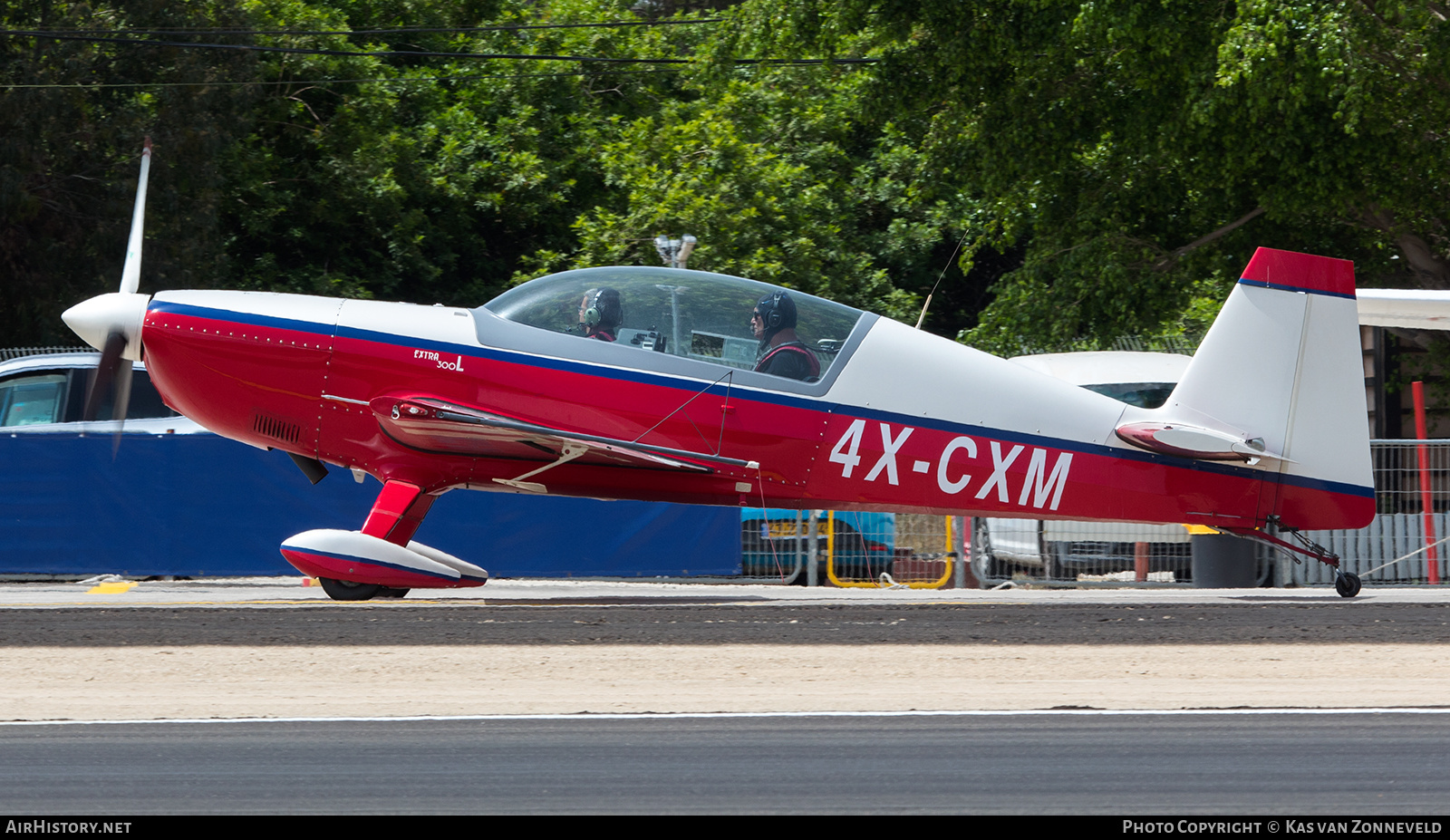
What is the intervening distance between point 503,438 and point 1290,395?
19.7 feet

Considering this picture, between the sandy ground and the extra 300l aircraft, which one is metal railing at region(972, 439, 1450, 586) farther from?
the sandy ground

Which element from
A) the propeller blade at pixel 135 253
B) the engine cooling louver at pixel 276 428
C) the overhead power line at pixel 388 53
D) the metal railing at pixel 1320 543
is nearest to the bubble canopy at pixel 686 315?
the engine cooling louver at pixel 276 428

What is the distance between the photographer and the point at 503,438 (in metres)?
10.8

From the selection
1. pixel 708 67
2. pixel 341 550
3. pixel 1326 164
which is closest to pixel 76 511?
pixel 341 550

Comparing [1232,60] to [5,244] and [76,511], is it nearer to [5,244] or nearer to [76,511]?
[76,511]

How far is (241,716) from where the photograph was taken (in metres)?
6.75

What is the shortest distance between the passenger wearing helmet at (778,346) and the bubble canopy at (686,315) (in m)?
0.04

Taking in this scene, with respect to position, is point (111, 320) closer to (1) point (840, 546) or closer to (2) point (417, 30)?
(1) point (840, 546)

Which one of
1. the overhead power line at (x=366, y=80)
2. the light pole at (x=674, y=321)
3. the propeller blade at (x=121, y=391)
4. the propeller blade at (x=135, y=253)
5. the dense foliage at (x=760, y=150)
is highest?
the overhead power line at (x=366, y=80)

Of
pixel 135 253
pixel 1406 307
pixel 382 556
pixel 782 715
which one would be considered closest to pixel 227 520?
pixel 135 253

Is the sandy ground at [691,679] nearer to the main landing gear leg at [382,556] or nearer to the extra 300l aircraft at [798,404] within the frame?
the main landing gear leg at [382,556]

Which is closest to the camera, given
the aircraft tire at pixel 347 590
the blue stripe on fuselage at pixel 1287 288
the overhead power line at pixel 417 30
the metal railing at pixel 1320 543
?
the blue stripe on fuselage at pixel 1287 288

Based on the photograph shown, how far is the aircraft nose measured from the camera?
11289 millimetres

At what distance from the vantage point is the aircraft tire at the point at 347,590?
11445 mm
